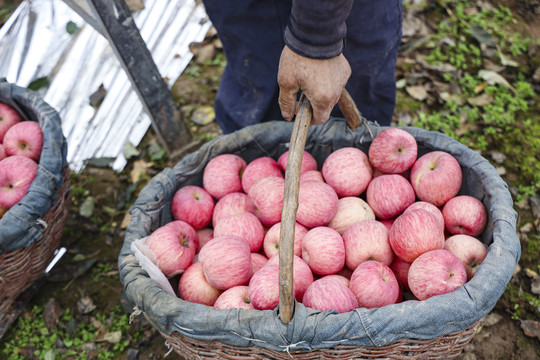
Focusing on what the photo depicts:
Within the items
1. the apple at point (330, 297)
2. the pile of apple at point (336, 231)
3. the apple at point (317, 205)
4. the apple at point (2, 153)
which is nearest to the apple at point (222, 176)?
the pile of apple at point (336, 231)

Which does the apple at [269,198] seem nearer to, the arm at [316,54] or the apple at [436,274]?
the arm at [316,54]

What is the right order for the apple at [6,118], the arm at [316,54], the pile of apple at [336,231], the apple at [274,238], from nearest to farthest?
the arm at [316,54]
the pile of apple at [336,231]
the apple at [274,238]
the apple at [6,118]

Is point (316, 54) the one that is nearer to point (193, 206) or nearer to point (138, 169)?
point (193, 206)

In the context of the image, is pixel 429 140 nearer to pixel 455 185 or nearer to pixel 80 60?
pixel 455 185

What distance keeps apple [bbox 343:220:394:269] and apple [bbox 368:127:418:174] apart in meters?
0.36

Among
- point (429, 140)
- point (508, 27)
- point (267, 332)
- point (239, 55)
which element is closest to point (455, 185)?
point (429, 140)

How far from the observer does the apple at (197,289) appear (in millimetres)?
1769

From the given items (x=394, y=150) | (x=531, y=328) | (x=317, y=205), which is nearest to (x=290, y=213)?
(x=317, y=205)

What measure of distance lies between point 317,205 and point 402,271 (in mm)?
463

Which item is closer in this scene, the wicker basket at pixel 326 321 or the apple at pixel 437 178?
the wicker basket at pixel 326 321

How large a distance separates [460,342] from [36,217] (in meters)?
2.00

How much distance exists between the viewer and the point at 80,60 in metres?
3.04

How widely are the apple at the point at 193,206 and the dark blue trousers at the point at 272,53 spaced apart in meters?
0.81

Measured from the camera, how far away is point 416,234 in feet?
5.35
